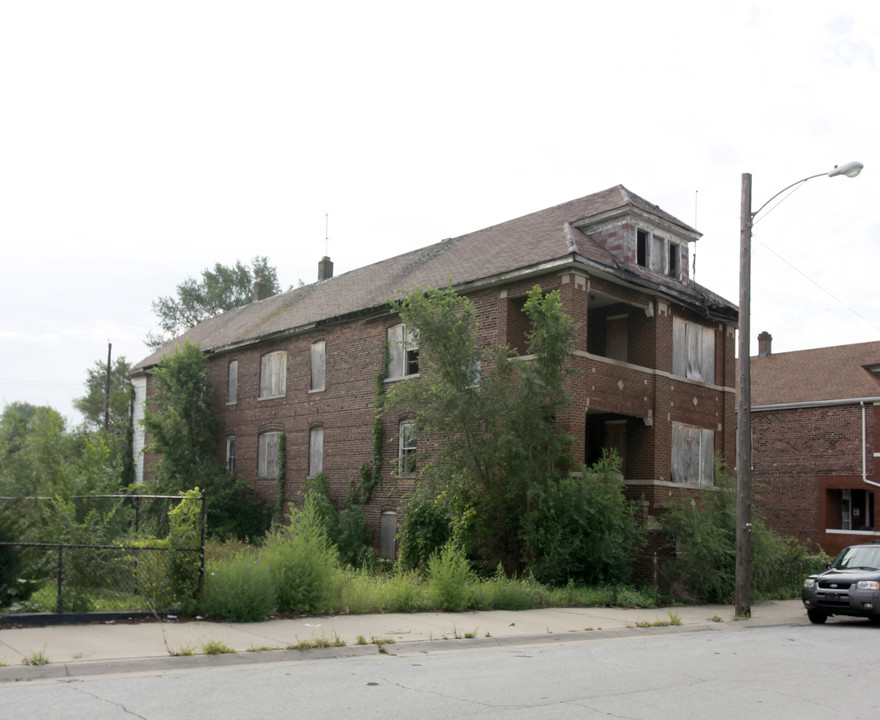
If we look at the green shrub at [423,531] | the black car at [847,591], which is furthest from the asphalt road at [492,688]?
the green shrub at [423,531]

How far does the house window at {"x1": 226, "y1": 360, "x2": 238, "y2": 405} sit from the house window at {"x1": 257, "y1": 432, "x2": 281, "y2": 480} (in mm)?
2686

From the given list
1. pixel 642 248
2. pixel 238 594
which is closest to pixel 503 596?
pixel 238 594

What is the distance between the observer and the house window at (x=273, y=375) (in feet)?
101

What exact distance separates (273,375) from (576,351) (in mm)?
14678

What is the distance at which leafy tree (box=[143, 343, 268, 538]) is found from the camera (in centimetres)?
3048

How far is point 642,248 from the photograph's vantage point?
23453 millimetres

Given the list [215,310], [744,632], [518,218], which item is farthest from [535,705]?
[215,310]

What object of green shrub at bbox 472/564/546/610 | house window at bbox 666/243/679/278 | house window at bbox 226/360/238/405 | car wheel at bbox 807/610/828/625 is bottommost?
car wheel at bbox 807/610/828/625

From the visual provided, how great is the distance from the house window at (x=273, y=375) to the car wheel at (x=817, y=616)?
19714mm

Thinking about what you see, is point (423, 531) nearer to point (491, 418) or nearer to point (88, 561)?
point (491, 418)

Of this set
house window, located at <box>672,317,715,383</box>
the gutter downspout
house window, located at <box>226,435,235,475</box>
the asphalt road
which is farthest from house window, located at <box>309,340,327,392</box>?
the gutter downspout

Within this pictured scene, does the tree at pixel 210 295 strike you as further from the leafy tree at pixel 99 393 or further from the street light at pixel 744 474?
the street light at pixel 744 474

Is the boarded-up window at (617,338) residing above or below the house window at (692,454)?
above

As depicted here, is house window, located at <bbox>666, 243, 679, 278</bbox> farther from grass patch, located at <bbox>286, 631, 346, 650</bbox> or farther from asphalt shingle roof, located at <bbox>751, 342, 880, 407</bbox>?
grass patch, located at <bbox>286, 631, 346, 650</bbox>
